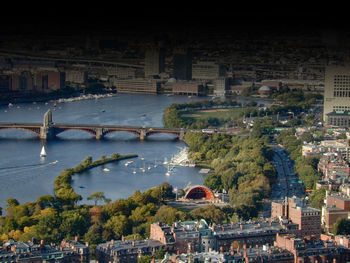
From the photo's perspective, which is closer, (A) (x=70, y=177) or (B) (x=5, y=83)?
(A) (x=70, y=177)

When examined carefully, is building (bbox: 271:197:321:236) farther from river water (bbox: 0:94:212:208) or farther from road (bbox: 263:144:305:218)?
river water (bbox: 0:94:212:208)

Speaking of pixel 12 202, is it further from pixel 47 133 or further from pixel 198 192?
pixel 47 133

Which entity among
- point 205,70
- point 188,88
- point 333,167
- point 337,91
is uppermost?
point 205,70

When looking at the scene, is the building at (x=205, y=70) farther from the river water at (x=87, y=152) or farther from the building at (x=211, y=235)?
the building at (x=211, y=235)

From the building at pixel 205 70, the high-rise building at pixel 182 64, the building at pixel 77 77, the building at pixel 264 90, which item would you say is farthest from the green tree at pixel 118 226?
the high-rise building at pixel 182 64

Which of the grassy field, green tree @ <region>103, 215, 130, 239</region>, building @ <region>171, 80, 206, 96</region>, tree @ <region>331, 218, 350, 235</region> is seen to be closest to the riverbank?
green tree @ <region>103, 215, 130, 239</region>

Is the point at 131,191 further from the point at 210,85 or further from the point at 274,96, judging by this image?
the point at 210,85

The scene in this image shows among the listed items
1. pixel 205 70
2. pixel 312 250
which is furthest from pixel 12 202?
pixel 205 70
